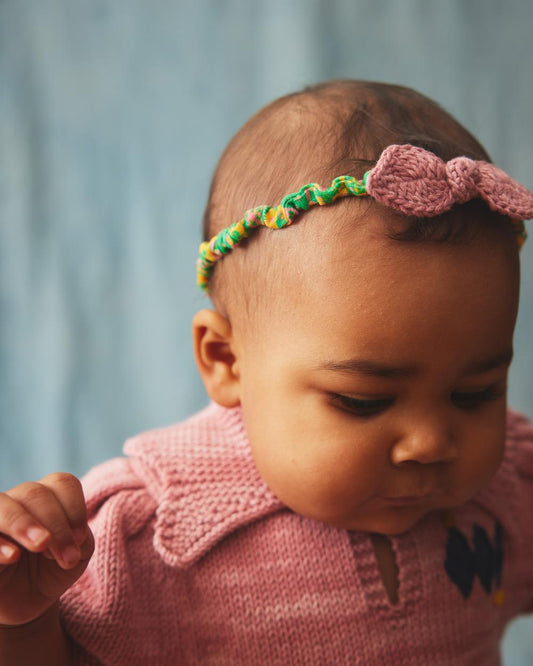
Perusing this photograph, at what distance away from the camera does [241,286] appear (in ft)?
2.93

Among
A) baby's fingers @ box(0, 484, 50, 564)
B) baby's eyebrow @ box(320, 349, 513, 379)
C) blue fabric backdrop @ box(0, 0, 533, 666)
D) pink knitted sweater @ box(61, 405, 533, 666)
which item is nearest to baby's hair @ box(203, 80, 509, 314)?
baby's eyebrow @ box(320, 349, 513, 379)

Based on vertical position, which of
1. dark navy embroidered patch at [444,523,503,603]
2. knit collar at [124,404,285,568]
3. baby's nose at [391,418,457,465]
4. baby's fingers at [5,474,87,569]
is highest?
baby's fingers at [5,474,87,569]

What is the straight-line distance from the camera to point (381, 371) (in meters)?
0.80

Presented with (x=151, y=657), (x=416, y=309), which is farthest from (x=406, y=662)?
(x=416, y=309)

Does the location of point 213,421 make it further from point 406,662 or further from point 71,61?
point 71,61

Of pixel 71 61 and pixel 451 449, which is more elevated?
pixel 71 61

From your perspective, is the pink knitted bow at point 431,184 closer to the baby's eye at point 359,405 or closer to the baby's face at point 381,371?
the baby's face at point 381,371

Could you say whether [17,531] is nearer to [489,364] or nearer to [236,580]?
[236,580]

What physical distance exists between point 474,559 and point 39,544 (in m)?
0.55

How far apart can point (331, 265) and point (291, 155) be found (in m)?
0.14

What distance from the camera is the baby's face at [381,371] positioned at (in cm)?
79

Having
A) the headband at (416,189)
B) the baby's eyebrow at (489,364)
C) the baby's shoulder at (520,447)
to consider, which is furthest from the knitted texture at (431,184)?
the baby's shoulder at (520,447)

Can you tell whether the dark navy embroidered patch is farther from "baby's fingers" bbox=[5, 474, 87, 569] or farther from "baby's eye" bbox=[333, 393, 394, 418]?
"baby's fingers" bbox=[5, 474, 87, 569]

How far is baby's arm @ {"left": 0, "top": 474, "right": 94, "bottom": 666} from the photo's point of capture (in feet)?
2.23
